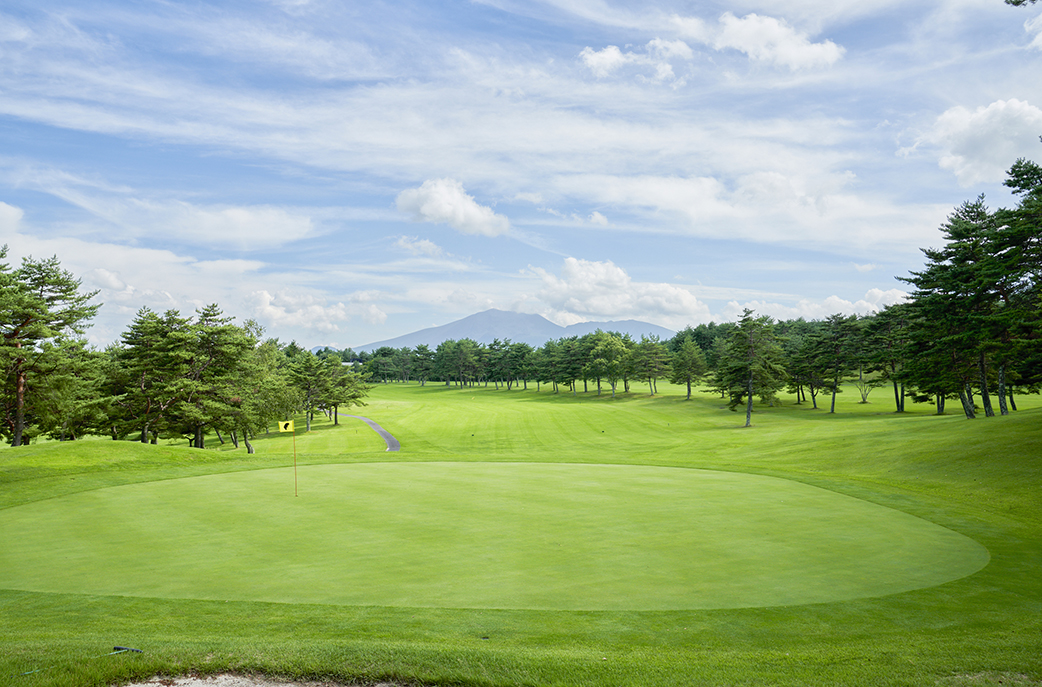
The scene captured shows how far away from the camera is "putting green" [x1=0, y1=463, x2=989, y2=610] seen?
7891 millimetres

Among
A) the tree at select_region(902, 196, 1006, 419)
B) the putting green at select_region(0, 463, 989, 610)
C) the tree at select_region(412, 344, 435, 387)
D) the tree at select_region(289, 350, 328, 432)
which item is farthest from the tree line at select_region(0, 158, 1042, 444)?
the tree at select_region(412, 344, 435, 387)

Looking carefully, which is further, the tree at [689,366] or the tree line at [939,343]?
the tree at [689,366]

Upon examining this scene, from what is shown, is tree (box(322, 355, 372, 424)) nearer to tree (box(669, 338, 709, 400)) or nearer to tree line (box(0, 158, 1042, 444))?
tree line (box(0, 158, 1042, 444))

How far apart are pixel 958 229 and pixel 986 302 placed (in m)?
5.03

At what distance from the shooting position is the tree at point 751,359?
47.0 m

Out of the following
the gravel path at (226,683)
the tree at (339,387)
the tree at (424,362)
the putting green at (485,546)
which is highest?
the tree at (424,362)

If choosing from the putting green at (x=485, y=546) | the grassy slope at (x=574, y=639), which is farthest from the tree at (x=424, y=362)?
the grassy slope at (x=574, y=639)

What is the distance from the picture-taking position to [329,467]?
1988cm

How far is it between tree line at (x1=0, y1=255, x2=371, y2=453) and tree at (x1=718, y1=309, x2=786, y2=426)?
39128 mm

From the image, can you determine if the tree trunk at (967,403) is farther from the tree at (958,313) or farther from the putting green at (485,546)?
the putting green at (485,546)

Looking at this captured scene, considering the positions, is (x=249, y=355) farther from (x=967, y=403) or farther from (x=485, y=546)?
(x=967, y=403)

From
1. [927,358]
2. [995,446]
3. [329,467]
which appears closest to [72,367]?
[329,467]

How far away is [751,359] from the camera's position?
156 ft

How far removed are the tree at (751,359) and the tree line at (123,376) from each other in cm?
3913
